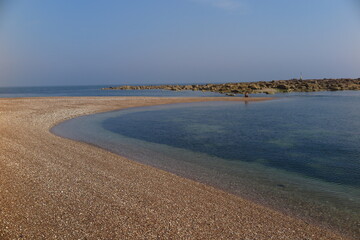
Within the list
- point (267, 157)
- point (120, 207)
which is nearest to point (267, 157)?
point (267, 157)

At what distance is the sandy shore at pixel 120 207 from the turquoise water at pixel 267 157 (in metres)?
1.10

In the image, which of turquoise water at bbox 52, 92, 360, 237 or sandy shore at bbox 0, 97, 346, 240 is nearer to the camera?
sandy shore at bbox 0, 97, 346, 240

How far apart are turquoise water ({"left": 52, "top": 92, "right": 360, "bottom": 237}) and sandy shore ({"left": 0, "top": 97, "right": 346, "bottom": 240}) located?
110 cm

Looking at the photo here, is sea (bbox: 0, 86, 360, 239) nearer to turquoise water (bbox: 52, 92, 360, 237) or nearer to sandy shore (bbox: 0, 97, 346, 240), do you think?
turquoise water (bbox: 52, 92, 360, 237)

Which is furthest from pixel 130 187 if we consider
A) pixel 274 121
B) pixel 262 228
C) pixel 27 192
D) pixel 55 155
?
pixel 274 121

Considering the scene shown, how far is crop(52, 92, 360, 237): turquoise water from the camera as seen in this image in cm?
888

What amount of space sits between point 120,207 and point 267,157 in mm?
9168

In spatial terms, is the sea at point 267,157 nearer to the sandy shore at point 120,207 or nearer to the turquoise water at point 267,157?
the turquoise water at point 267,157

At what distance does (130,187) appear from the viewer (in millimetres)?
9438

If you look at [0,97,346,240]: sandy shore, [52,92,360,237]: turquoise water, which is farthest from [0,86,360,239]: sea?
[0,97,346,240]: sandy shore

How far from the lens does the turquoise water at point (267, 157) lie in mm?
8883

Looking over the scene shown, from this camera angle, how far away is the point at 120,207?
7785mm

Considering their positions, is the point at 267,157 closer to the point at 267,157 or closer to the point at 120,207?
the point at 267,157

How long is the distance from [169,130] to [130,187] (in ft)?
44.1
